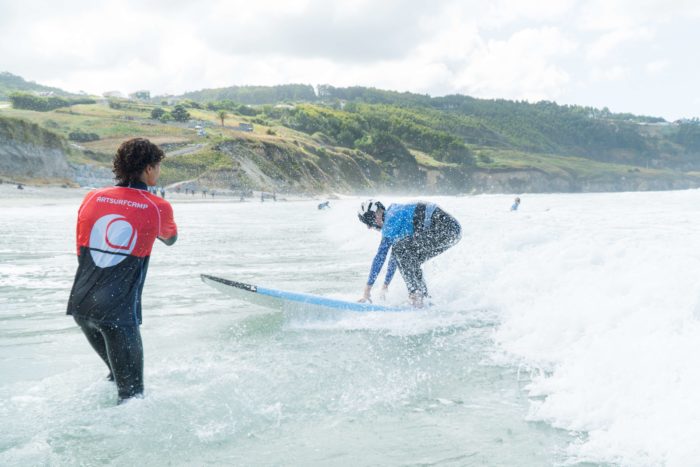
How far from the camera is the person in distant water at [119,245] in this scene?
376 cm

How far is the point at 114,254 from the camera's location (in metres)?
3.78

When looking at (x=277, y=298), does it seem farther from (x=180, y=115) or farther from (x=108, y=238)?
(x=180, y=115)

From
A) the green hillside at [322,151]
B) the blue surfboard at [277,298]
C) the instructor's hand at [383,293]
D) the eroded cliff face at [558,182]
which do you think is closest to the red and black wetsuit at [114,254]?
the blue surfboard at [277,298]

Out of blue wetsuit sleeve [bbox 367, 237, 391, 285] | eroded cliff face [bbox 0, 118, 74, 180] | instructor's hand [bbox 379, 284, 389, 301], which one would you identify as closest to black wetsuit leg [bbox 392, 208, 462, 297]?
blue wetsuit sleeve [bbox 367, 237, 391, 285]

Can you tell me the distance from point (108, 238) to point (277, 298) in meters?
3.40

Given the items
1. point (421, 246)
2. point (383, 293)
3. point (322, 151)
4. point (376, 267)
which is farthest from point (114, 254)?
point (322, 151)

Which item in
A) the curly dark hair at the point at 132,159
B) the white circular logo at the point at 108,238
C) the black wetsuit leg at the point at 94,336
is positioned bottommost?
the black wetsuit leg at the point at 94,336

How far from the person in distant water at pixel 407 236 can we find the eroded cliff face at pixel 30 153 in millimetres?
52391

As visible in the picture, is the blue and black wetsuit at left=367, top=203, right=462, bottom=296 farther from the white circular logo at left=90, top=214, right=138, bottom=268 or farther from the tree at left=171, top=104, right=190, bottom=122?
the tree at left=171, top=104, right=190, bottom=122

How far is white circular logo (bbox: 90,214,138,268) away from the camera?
3756mm

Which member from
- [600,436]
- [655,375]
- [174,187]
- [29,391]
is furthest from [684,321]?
[174,187]

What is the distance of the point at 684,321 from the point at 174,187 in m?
66.3

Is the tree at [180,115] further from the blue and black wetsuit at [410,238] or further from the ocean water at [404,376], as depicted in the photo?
the blue and black wetsuit at [410,238]

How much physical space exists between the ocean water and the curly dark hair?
5.57 ft
